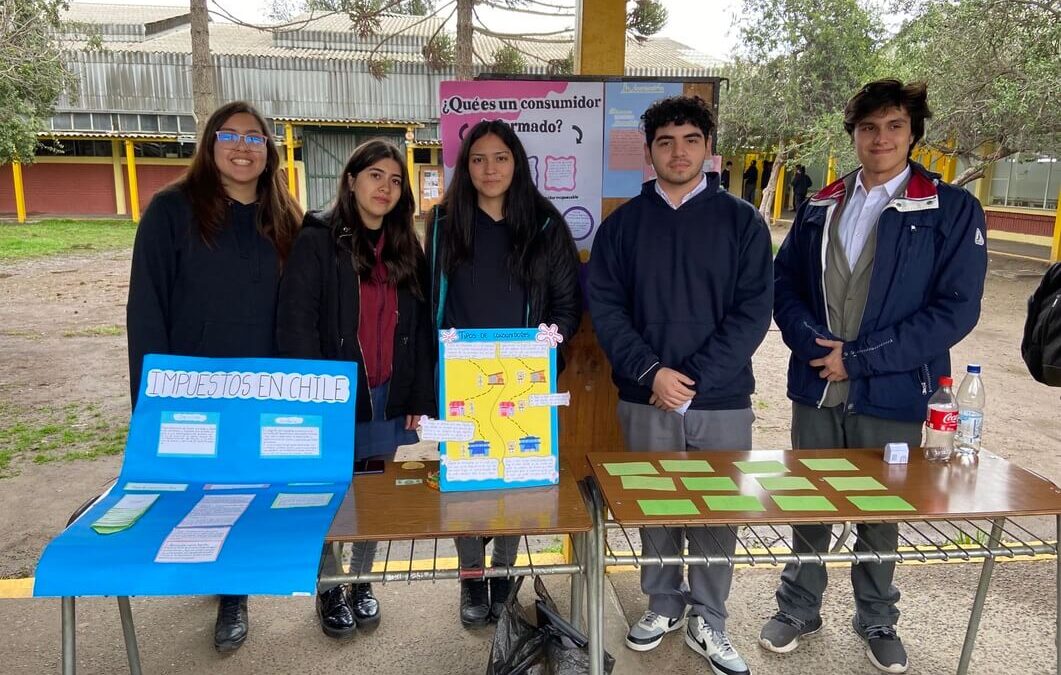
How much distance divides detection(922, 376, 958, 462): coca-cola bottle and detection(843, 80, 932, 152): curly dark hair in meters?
0.97

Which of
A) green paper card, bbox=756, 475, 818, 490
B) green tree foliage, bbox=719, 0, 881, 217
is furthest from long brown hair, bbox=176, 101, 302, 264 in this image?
green tree foliage, bbox=719, 0, 881, 217

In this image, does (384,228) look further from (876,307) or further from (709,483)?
(876,307)

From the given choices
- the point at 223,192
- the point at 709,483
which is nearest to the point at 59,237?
the point at 223,192

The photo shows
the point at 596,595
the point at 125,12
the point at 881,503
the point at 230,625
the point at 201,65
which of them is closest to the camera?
the point at 596,595

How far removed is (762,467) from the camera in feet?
7.71

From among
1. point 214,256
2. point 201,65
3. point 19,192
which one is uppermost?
point 201,65

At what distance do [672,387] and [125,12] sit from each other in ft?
117

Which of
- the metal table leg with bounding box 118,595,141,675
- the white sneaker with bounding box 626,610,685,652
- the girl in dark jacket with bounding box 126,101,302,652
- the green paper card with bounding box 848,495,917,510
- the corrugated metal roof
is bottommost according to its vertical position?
the white sneaker with bounding box 626,610,685,652

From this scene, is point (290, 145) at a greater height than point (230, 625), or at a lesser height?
greater

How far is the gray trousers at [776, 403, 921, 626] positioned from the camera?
271cm

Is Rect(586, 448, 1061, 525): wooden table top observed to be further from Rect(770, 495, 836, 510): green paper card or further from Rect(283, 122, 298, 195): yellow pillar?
Rect(283, 122, 298, 195): yellow pillar

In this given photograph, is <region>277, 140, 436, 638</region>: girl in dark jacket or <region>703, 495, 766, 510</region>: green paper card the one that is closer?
<region>703, 495, 766, 510</region>: green paper card

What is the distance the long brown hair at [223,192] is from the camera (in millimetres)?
2635

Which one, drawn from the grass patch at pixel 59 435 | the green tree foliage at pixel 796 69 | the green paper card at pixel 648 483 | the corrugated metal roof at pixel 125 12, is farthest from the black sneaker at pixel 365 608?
the corrugated metal roof at pixel 125 12
